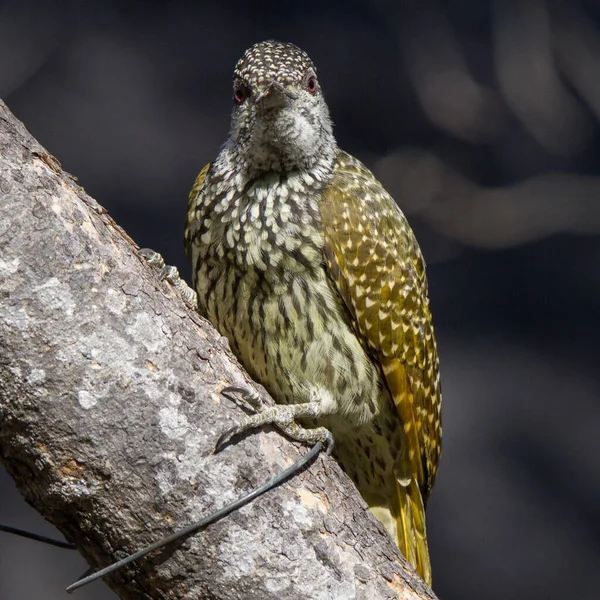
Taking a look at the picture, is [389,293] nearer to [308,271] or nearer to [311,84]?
[308,271]

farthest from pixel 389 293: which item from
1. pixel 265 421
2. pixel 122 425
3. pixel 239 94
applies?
pixel 122 425

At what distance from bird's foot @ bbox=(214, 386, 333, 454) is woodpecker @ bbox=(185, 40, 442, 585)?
195 millimetres

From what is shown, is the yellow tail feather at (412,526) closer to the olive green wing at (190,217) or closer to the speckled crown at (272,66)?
the olive green wing at (190,217)

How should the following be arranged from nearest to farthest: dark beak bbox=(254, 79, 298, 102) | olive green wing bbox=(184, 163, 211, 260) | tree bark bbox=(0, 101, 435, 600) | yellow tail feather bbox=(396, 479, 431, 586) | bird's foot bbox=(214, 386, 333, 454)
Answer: tree bark bbox=(0, 101, 435, 600), bird's foot bbox=(214, 386, 333, 454), dark beak bbox=(254, 79, 298, 102), olive green wing bbox=(184, 163, 211, 260), yellow tail feather bbox=(396, 479, 431, 586)

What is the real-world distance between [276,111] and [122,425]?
1224 millimetres

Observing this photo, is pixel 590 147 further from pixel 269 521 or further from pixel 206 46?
pixel 269 521

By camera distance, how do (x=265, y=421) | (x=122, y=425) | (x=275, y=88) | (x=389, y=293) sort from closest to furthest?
(x=122, y=425) → (x=265, y=421) → (x=275, y=88) → (x=389, y=293)

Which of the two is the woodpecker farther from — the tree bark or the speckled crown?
the tree bark

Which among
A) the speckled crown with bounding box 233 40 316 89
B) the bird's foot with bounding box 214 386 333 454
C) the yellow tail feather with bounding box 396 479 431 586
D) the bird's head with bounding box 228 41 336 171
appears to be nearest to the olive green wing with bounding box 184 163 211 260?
the bird's head with bounding box 228 41 336 171

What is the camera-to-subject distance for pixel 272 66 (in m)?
3.14

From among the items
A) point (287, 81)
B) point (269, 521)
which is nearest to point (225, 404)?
point (269, 521)

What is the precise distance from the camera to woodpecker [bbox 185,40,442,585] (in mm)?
3139

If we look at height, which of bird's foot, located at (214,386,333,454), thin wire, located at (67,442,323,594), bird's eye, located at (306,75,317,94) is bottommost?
thin wire, located at (67,442,323,594)

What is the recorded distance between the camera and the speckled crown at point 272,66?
312cm
